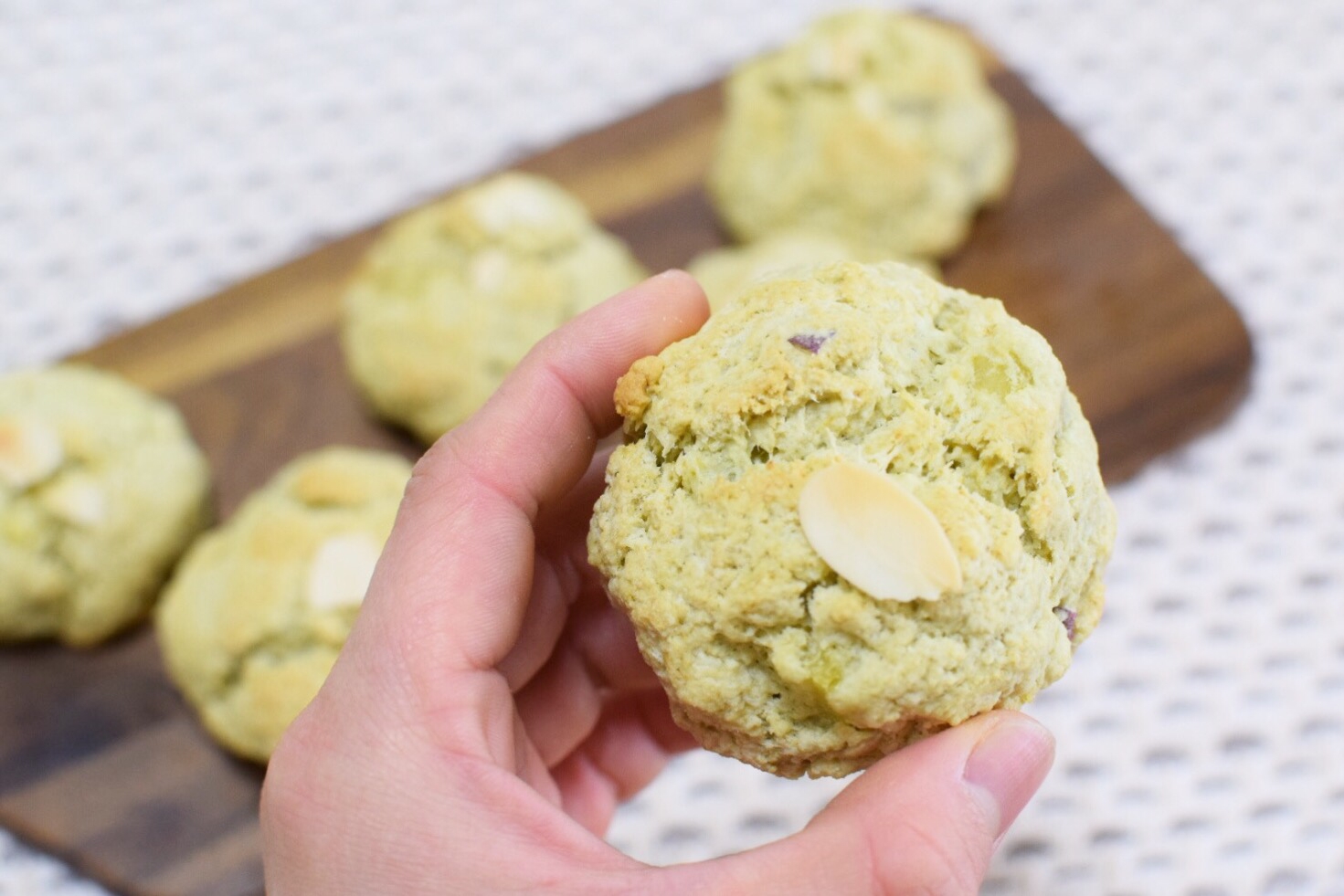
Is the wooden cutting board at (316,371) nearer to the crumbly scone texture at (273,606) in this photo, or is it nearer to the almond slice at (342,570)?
the crumbly scone texture at (273,606)

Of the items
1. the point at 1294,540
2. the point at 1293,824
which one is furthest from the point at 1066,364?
the point at 1293,824

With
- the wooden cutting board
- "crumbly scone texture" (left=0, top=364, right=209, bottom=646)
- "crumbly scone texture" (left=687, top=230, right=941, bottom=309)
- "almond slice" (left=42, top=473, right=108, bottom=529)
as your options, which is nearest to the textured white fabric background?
the wooden cutting board

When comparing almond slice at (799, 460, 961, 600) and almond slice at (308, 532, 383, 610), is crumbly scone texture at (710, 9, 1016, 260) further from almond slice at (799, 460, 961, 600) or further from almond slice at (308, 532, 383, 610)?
almond slice at (799, 460, 961, 600)

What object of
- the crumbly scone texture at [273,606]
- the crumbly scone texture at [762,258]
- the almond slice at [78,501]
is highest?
the crumbly scone texture at [762,258]

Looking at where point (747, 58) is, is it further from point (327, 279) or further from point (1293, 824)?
point (1293, 824)

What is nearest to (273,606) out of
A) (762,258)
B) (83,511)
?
(83,511)

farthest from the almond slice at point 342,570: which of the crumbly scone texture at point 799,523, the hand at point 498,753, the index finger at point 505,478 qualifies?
the crumbly scone texture at point 799,523
